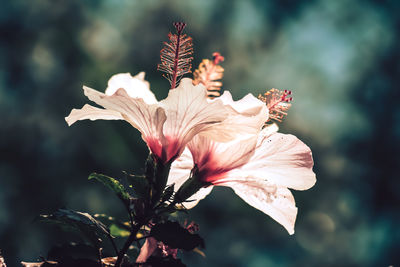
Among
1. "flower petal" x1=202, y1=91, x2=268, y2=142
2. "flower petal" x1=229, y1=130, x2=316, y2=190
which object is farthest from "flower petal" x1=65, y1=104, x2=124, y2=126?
"flower petal" x1=229, y1=130, x2=316, y2=190

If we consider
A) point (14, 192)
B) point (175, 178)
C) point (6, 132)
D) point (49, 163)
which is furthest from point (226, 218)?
point (175, 178)

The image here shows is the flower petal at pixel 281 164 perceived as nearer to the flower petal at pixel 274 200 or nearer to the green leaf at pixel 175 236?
the flower petal at pixel 274 200

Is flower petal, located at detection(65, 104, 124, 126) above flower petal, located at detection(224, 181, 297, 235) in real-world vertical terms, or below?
above

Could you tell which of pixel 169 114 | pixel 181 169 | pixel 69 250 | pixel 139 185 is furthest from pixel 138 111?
pixel 69 250

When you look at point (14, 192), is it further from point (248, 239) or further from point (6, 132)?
point (248, 239)

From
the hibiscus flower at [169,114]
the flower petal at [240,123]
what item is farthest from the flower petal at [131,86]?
the flower petal at [240,123]

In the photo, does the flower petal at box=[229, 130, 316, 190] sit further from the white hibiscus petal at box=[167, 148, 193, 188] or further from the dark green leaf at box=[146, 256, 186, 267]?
the dark green leaf at box=[146, 256, 186, 267]

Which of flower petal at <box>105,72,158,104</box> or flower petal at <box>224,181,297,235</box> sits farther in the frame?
flower petal at <box>105,72,158,104</box>
